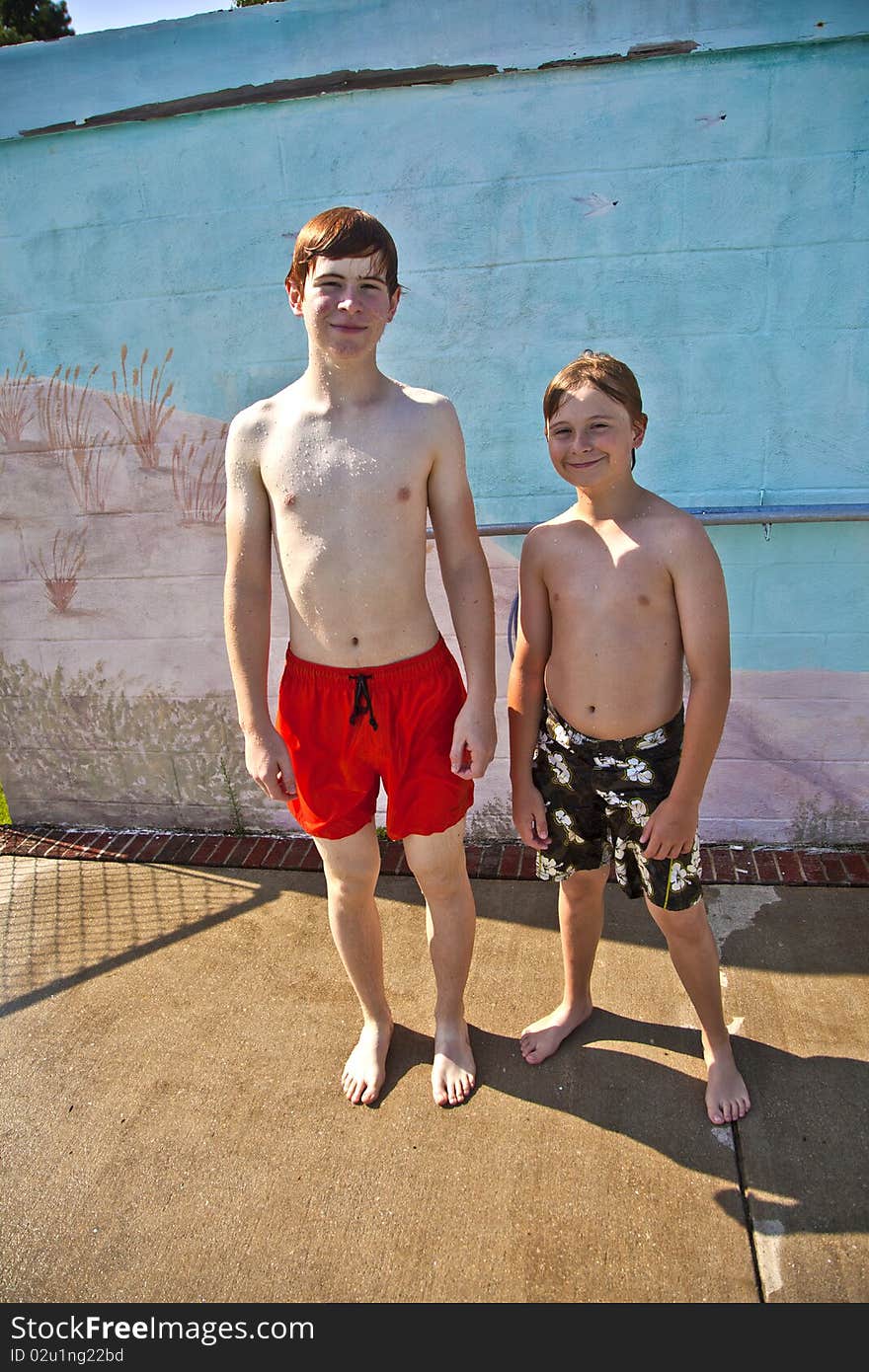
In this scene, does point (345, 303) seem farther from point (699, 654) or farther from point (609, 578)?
point (699, 654)

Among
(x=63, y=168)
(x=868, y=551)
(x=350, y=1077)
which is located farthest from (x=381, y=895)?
(x=63, y=168)

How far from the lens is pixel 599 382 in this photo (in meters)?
1.82

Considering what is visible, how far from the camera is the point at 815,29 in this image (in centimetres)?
242

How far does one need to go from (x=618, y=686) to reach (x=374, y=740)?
1.90ft

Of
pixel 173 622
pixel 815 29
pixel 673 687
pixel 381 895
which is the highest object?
pixel 815 29

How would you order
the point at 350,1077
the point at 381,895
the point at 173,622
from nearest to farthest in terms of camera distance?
1. the point at 350,1077
2. the point at 381,895
3. the point at 173,622

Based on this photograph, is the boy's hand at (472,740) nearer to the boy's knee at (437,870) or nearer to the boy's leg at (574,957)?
the boy's knee at (437,870)

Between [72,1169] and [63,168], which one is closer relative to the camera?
[72,1169]

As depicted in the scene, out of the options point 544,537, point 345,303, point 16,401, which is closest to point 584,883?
point 544,537

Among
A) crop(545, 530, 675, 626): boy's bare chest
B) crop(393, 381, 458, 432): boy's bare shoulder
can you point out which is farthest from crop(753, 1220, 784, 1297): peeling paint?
crop(393, 381, 458, 432): boy's bare shoulder

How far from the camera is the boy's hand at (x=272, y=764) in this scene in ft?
6.67
